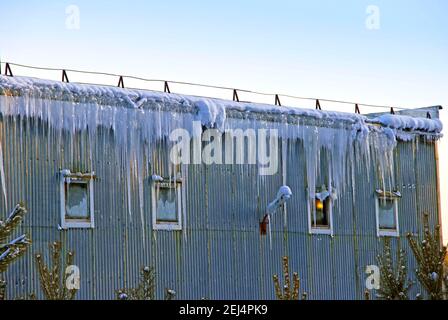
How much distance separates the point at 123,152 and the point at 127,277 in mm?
2525

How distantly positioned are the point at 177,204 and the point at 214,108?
7.39 feet

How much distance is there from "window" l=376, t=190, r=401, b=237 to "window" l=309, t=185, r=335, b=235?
71.3 inches

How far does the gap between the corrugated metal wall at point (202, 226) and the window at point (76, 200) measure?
144mm

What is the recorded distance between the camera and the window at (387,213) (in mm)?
29328

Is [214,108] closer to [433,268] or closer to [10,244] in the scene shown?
[433,268]

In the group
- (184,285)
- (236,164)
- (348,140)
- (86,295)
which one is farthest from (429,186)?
(86,295)

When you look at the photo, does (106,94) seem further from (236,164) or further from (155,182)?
(236,164)

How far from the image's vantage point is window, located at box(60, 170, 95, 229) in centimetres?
2270

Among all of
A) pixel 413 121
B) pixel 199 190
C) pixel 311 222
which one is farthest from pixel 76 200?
pixel 413 121

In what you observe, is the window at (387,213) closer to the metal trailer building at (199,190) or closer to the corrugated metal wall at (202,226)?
the metal trailer building at (199,190)

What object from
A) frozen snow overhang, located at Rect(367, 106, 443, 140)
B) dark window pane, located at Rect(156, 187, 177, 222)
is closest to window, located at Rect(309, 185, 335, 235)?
frozen snow overhang, located at Rect(367, 106, 443, 140)

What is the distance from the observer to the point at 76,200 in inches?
907

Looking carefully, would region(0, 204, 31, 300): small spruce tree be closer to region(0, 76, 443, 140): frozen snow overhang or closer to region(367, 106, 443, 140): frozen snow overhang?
region(0, 76, 443, 140): frozen snow overhang

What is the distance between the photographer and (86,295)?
22.8 m
